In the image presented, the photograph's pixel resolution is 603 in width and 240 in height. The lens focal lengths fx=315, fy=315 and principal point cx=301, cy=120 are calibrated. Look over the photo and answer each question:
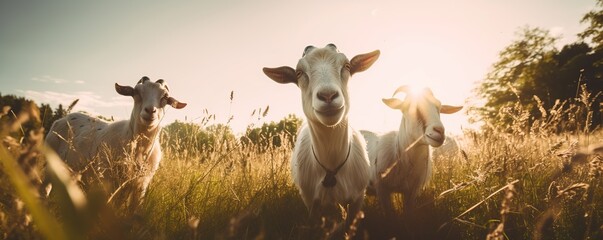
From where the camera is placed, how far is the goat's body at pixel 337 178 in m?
3.62

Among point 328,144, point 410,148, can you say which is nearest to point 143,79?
point 328,144

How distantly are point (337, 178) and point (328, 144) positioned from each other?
435mm

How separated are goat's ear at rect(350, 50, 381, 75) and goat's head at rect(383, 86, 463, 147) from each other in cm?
108

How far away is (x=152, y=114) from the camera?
15.4ft

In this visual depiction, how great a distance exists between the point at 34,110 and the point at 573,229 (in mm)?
3852

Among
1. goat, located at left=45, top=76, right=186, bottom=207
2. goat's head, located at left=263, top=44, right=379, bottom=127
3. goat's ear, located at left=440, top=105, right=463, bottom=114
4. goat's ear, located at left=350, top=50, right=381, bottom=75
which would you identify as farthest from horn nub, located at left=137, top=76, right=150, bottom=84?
goat's ear, located at left=440, top=105, right=463, bottom=114

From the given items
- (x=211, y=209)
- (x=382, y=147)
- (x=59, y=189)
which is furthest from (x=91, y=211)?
(x=382, y=147)

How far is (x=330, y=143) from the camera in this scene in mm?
3574

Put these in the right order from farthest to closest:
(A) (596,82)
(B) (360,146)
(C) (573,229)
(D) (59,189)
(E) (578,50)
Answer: (E) (578,50) → (A) (596,82) → (B) (360,146) → (C) (573,229) → (D) (59,189)

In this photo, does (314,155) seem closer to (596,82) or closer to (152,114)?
(152,114)

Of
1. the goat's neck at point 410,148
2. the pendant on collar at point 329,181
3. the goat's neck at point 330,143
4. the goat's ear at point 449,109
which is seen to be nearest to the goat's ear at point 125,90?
the goat's neck at point 330,143

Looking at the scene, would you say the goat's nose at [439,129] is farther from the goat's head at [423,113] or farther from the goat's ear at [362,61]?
the goat's ear at [362,61]

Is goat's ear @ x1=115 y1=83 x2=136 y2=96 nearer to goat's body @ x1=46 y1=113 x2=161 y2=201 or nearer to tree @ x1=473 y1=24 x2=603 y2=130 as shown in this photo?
goat's body @ x1=46 y1=113 x2=161 y2=201

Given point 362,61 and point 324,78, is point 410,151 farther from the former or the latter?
point 324,78
